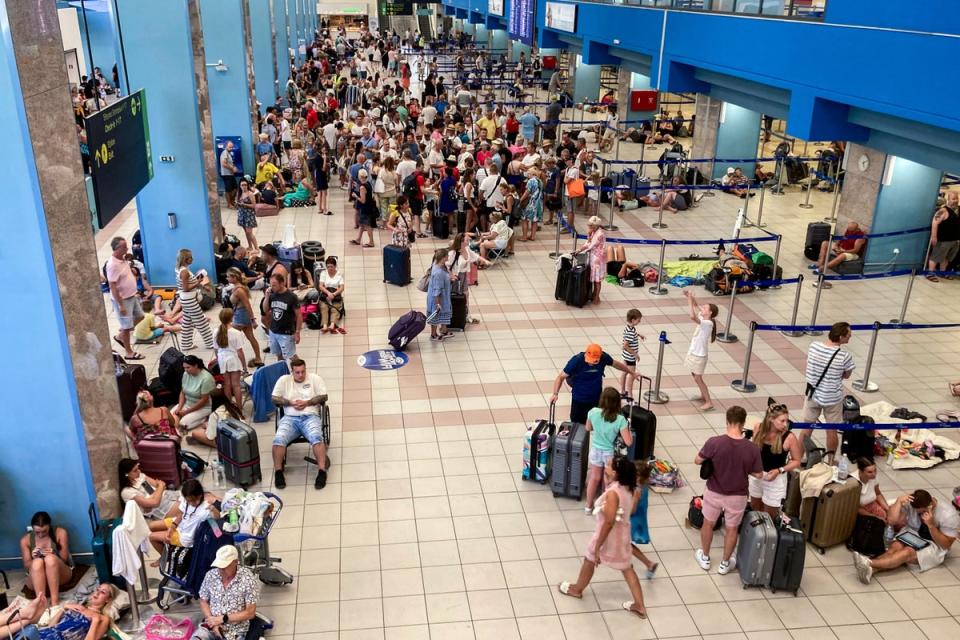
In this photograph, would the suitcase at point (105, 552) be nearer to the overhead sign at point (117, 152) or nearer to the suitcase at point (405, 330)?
the overhead sign at point (117, 152)

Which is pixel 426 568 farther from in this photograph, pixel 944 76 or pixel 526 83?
pixel 526 83

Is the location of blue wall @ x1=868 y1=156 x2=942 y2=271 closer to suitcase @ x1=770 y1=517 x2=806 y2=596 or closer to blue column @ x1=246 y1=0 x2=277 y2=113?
suitcase @ x1=770 y1=517 x2=806 y2=596

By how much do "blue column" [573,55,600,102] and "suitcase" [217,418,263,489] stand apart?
26555 mm

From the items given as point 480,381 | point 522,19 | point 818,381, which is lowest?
point 480,381

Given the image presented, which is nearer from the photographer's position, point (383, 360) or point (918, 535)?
point (918, 535)

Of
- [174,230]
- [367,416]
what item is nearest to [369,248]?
[174,230]

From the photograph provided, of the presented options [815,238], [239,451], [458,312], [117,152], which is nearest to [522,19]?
[815,238]

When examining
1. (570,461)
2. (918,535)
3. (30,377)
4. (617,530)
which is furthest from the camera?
(570,461)

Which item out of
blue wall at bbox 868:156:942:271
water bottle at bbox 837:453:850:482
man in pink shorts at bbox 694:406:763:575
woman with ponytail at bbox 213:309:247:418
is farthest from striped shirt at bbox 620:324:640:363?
blue wall at bbox 868:156:942:271

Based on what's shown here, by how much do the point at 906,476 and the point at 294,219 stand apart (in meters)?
13.6

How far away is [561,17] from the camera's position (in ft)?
90.9

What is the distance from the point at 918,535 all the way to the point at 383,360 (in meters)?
6.80

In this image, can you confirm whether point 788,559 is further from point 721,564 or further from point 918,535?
point 918,535

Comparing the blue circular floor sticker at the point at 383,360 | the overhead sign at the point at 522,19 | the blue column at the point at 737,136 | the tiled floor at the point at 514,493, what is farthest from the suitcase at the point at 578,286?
the overhead sign at the point at 522,19
